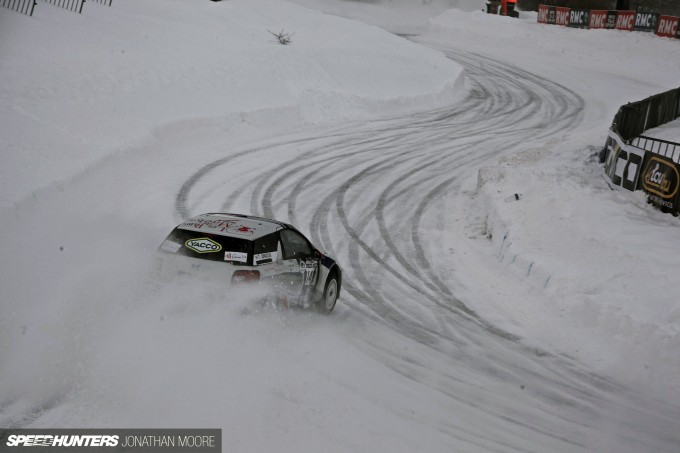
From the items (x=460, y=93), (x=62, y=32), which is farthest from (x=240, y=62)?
(x=460, y=93)

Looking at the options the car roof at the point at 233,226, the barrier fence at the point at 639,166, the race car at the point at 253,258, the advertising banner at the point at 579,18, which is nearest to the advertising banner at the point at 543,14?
the advertising banner at the point at 579,18

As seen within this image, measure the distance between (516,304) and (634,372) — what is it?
9.03 feet

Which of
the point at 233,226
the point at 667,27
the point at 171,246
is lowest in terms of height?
the point at 171,246

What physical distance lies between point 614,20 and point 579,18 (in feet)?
8.95

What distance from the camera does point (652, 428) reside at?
28.5 ft

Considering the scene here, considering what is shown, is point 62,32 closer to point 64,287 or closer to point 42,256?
point 42,256

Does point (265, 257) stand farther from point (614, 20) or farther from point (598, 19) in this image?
point (598, 19)

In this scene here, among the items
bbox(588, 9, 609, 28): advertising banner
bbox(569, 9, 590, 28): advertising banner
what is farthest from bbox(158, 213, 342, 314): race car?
bbox(569, 9, 590, 28): advertising banner

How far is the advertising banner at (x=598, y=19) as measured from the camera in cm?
4638

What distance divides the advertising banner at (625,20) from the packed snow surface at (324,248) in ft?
48.9

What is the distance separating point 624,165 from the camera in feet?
56.2

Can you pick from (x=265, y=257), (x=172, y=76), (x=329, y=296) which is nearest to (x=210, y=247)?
(x=265, y=257)

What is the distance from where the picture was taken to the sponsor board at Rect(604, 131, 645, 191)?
16.5m

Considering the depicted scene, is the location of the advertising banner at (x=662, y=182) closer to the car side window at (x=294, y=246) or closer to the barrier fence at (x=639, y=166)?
the barrier fence at (x=639, y=166)
